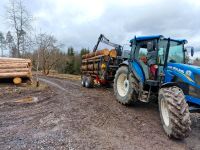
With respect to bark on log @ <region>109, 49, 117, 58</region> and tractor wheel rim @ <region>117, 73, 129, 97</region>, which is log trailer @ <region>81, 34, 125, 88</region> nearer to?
bark on log @ <region>109, 49, 117, 58</region>

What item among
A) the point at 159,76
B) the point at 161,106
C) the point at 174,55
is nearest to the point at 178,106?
the point at 161,106

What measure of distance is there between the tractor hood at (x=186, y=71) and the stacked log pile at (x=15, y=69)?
31.2ft

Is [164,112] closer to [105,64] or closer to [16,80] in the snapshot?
[105,64]

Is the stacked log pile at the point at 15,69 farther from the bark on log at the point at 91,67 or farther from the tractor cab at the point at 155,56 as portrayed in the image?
the tractor cab at the point at 155,56

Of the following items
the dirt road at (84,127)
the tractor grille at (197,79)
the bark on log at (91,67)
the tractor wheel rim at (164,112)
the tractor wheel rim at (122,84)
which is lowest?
the dirt road at (84,127)

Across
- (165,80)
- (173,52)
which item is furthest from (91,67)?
(165,80)

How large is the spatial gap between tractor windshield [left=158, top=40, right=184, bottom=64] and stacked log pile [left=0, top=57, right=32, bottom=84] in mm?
9025

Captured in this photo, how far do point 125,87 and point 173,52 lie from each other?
246cm

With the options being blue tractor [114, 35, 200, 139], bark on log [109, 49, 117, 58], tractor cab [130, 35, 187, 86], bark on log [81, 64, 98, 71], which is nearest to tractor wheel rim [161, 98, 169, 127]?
blue tractor [114, 35, 200, 139]

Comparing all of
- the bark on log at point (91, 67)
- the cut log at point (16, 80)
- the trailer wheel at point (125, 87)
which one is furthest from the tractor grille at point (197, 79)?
the cut log at point (16, 80)

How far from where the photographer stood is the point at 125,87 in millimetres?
8367

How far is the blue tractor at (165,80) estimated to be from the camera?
479 cm

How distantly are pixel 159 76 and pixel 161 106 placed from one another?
116cm

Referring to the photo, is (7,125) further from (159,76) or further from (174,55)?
(174,55)
